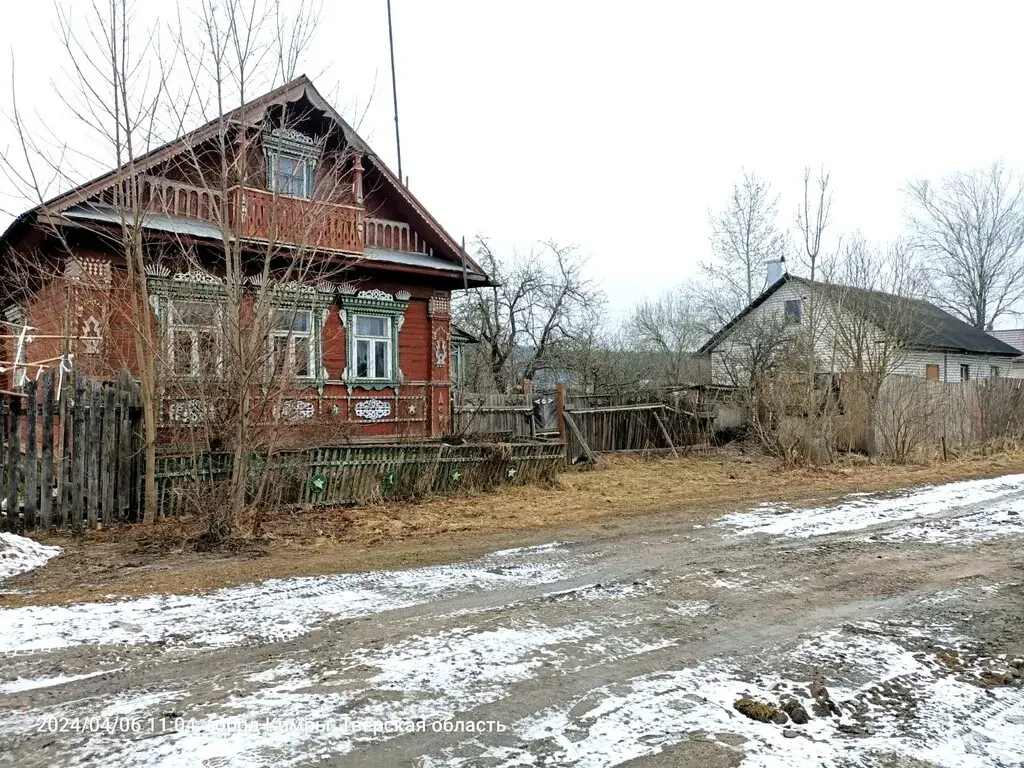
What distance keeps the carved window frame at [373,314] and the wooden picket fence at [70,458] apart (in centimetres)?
582

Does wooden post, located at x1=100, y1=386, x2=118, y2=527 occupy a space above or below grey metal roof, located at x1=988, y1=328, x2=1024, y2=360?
below

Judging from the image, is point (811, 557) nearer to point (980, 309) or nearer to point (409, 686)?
point (409, 686)

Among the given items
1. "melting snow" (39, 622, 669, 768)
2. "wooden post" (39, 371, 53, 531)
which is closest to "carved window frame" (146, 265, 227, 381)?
"wooden post" (39, 371, 53, 531)

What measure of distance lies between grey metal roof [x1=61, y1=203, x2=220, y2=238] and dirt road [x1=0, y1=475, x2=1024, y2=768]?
712 cm

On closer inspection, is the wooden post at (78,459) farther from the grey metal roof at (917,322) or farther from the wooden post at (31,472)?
the grey metal roof at (917,322)

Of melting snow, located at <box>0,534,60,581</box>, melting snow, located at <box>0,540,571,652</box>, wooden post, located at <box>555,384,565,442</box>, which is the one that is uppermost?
wooden post, located at <box>555,384,565,442</box>

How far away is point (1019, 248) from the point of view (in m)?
46.6

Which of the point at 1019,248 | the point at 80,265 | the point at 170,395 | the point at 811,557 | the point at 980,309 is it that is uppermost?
the point at 1019,248

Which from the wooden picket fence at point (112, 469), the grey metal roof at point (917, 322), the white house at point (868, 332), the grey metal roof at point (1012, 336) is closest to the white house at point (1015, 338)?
the grey metal roof at point (1012, 336)

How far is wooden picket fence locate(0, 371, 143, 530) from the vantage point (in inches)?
307

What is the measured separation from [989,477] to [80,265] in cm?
1636

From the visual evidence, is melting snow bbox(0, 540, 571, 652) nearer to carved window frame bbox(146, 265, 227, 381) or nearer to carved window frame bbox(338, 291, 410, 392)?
carved window frame bbox(146, 265, 227, 381)

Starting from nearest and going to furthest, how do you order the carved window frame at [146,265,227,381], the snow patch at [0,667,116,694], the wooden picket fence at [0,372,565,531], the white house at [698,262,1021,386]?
the snow patch at [0,667,116,694] < the wooden picket fence at [0,372,565,531] < the carved window frame at [146,265,227,381] < the white house at [698,262,1021,386]

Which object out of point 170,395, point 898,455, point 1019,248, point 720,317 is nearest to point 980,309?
point 1019,248
